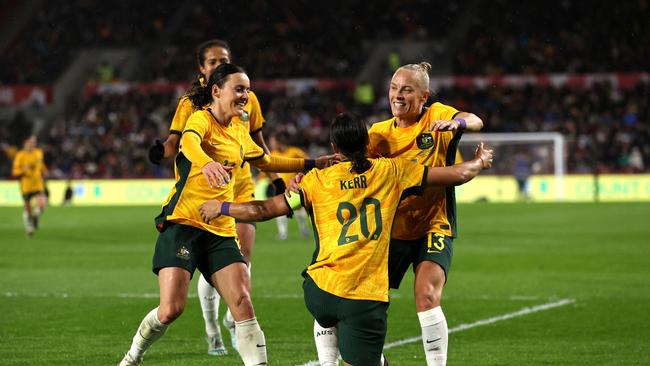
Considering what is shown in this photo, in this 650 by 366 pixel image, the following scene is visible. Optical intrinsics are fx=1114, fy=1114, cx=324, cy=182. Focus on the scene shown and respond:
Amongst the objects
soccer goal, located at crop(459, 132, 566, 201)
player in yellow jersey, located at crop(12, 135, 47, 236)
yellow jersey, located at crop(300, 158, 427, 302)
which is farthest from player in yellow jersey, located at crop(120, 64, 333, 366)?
soccer goal, located at crop(459, 132, 566, 201)

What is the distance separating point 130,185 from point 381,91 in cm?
1097

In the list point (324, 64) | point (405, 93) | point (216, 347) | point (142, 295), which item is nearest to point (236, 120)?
point (405, 93)

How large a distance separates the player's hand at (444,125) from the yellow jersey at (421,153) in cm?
52

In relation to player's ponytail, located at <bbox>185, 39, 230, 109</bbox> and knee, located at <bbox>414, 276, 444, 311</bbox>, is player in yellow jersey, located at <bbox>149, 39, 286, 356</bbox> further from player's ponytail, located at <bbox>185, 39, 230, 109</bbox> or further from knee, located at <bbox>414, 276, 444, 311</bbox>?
knee, located at <bbox>414, 276, 444, 311</bbox>

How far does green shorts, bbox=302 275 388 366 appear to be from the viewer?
5.93m

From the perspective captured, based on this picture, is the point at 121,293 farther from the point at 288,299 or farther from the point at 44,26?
the point at 44,26

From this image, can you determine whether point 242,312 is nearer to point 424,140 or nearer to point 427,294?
point 427,294

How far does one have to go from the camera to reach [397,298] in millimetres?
13430

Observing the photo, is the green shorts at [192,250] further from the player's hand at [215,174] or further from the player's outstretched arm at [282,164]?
the player's hand at [215,174]

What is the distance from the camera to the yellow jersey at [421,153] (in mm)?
7277

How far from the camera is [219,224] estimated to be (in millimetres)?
7508

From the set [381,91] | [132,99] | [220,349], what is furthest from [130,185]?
[220,349]

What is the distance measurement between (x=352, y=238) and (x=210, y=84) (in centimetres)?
200

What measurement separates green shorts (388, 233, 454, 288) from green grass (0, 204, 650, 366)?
67.7 inches
